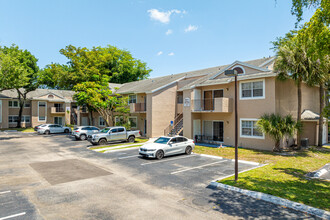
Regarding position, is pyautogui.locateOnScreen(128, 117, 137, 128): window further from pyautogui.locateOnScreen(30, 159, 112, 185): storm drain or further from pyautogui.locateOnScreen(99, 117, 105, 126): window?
pyautogui.locateOnScreen(30, 159, 112, 185): storm drain

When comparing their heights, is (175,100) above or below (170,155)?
above

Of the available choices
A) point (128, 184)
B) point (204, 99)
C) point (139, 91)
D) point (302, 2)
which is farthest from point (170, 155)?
point (139, 91)

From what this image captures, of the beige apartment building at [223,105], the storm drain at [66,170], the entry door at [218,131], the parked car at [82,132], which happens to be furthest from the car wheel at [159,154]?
the parked car at [82,132]

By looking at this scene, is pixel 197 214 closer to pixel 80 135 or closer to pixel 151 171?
pixel 151 171

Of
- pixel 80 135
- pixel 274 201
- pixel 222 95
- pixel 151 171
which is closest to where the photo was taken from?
pixel 274 201

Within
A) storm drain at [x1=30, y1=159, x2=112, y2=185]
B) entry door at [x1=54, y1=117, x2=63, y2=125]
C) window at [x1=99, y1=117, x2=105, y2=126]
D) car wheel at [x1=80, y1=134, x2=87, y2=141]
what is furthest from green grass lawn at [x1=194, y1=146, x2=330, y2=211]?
entry door at [x1=54, y1=117, x2=63, y2=125]

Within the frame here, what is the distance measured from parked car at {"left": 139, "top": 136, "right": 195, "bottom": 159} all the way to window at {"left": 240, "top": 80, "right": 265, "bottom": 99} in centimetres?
701

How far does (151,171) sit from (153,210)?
5.03 m

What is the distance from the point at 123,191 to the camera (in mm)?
9156

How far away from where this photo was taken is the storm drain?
11.1 meters

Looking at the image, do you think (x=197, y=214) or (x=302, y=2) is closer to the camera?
(x=197, y=214)

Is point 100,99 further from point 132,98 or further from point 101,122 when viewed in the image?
point 101,122

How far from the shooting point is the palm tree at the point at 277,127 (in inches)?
653

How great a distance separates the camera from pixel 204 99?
22.2 meters
